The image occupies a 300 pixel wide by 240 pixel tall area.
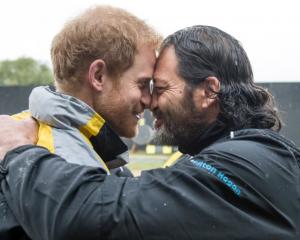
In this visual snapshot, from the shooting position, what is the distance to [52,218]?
176cm

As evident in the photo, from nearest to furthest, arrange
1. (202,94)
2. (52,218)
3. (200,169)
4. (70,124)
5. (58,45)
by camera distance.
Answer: (52,218), (200,169), (70,124), (58,45), (202,94)

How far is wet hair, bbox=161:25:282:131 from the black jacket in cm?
37

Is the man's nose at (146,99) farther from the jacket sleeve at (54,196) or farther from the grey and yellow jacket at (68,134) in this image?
the jacket sleeve at (54,196)

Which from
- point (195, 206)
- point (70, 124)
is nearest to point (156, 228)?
point (195, 206)

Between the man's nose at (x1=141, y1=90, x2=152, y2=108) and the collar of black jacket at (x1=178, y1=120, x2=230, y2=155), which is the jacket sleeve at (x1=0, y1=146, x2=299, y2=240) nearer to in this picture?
the collar of black jacket at (x1=178, y1=120, x2=230, y2=155)

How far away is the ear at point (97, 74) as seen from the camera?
2143 mm

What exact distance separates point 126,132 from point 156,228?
2.06 ft

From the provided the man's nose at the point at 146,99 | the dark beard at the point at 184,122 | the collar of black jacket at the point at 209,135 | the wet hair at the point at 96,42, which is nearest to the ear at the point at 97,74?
the wet hair at the point at 96,42

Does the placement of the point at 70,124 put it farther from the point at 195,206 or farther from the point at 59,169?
the point at 195,206

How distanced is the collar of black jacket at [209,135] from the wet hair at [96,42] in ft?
1.41

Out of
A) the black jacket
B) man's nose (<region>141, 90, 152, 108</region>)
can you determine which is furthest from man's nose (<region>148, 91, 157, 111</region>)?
the black jacket

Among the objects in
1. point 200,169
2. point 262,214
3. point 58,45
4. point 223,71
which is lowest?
point 262,214

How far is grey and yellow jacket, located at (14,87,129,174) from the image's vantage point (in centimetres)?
196

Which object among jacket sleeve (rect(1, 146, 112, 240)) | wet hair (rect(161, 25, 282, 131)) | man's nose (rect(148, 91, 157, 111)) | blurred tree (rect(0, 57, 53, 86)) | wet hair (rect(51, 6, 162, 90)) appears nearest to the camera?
jacket sleeve (rect(1, 146, 112, 240))
